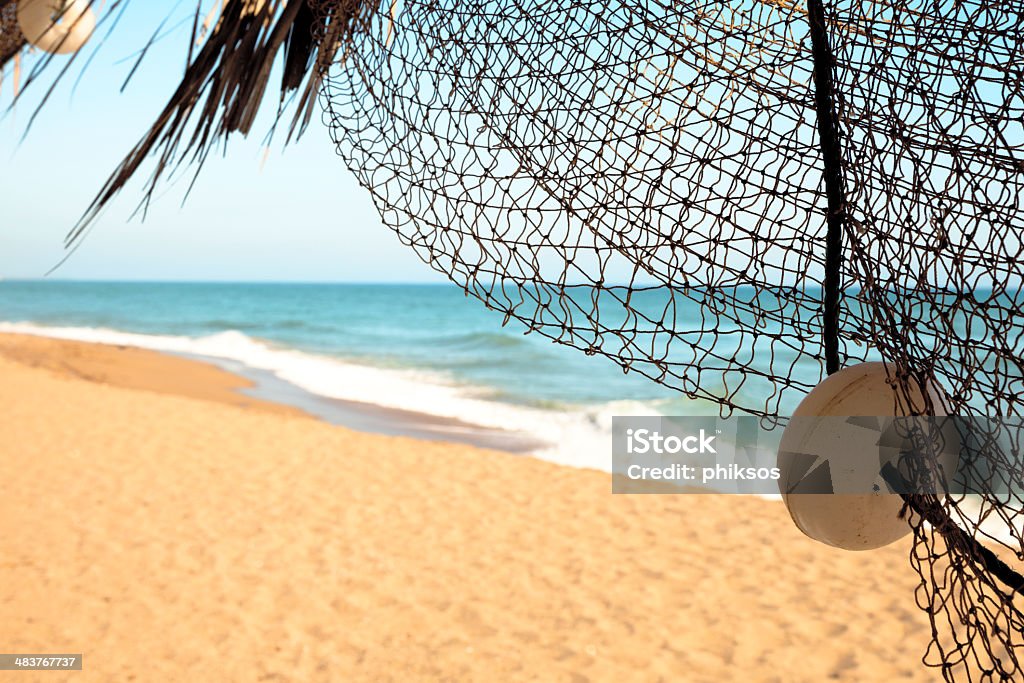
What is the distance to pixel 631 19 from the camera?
3.13 ft

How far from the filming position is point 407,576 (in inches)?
136

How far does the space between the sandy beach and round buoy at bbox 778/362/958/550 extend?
6.83 ft

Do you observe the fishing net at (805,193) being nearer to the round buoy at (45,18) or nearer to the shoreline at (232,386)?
the round buoy at (45,18)

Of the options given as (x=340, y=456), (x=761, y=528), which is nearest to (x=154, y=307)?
(x=340, y=456)

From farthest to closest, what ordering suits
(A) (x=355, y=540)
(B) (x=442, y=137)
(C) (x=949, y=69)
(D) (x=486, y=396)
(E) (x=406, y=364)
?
1. (E) (x=406, y=364)
2. (D) (x=486, y=396)
3. (A) (x=355, y=540)
4. (B) (x=442, y=137)
5. (C) (x=949, y=69)

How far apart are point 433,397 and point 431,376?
2.81m

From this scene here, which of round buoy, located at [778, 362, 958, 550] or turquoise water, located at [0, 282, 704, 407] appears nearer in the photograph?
round buoy, located at [778, 362, 958, 550]

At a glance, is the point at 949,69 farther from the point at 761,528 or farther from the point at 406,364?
the point at 406,364

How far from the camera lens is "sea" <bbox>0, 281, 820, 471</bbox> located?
787 centimetres

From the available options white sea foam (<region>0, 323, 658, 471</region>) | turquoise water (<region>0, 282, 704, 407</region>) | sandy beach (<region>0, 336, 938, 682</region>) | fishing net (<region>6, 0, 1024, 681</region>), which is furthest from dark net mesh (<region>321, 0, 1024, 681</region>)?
white sea foam (<region>0, 323, 658, 471</region>)

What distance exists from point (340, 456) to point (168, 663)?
2850 millimetres

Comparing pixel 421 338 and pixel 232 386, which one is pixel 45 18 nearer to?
pixel 232 386

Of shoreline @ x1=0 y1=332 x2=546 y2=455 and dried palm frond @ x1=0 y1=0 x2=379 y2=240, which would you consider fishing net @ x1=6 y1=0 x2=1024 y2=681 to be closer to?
dried palm frond @ x1=0 y1=0 x2=379 y2=240

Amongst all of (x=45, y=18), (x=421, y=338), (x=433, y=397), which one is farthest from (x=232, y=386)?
(x=421, y=338)
